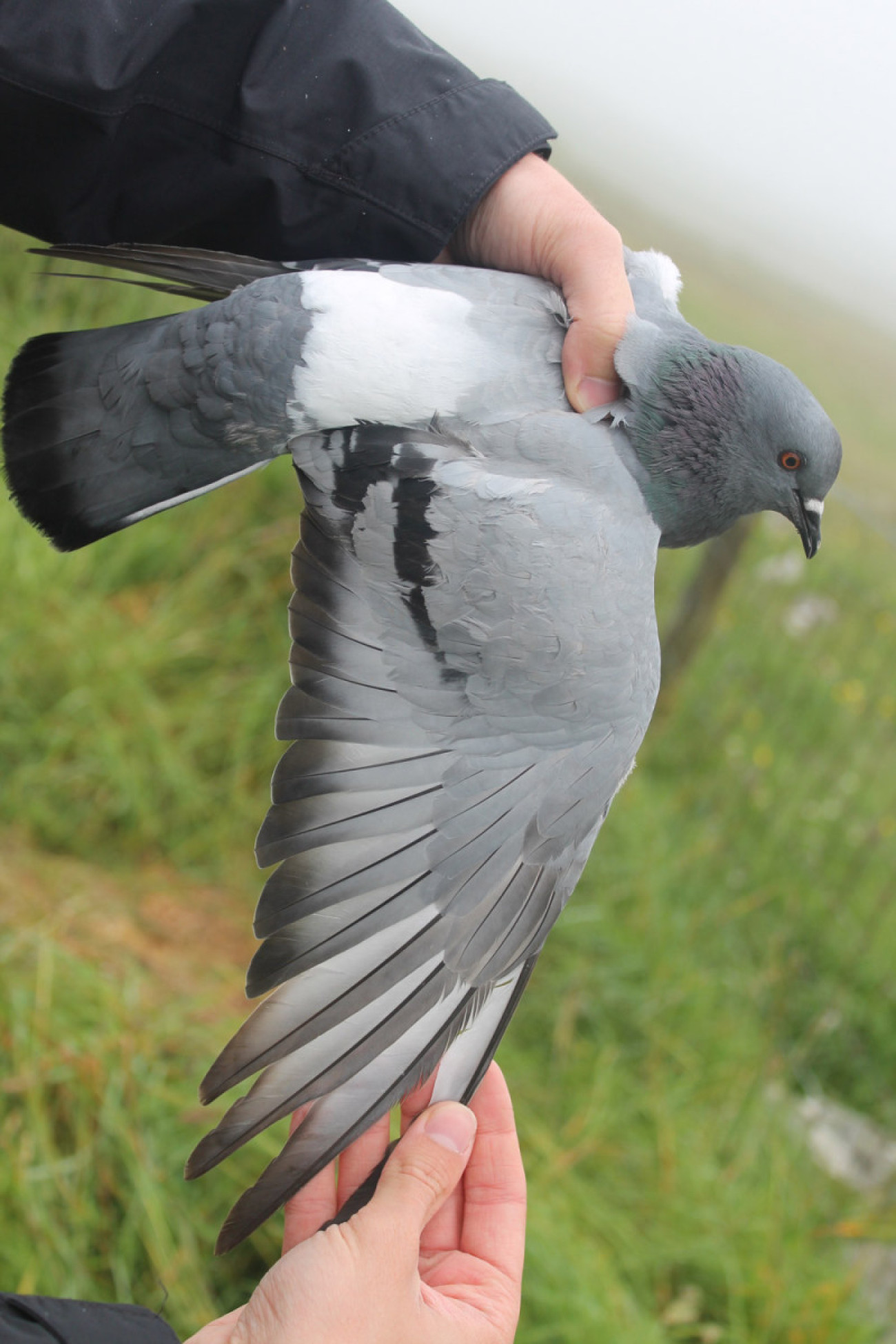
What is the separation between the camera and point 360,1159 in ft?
5.22

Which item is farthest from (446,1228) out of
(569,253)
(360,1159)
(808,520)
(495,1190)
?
(569,253)

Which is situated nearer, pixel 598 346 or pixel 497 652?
pixel 497 652

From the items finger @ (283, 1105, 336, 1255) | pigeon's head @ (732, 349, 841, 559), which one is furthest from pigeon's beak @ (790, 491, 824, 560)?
finger @ (283, 1105, 336, 1255)

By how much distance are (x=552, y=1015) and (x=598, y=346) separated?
2.19 meters

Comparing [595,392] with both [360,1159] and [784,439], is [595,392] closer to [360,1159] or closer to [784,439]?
[784,439]

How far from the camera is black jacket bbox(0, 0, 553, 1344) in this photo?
1.64 metres

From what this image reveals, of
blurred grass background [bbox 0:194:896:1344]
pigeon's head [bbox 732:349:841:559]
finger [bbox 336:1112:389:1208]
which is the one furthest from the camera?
blurred grass background [bbox 0:194:896:1344]

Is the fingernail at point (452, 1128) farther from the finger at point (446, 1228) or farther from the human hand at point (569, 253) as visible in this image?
the human hand at point (569, 253)

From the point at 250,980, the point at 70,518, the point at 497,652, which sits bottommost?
the point at 250,980

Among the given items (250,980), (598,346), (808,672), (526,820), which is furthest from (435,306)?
(808,672)

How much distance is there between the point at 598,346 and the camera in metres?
1.68

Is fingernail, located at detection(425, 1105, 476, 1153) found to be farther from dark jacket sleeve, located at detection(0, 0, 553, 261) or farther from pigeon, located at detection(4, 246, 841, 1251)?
dark jacket sleeve, located at detection(0, 0, 553, 261)

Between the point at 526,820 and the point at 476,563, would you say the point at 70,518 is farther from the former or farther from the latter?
the point at 526,820

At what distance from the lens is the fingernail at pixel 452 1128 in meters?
1.45
